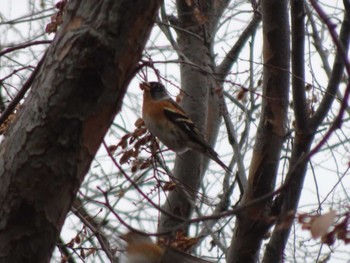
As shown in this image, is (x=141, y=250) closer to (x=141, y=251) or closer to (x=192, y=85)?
(x=141, y=251)

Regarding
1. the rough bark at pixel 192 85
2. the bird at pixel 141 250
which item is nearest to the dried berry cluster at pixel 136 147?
the rough bark at pixel 192 85

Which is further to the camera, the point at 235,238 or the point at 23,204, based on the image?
the point at 235,238

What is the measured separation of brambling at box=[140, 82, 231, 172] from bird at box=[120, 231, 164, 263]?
237 centimetres

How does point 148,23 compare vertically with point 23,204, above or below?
above

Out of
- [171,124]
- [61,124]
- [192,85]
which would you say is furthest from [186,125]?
[61,124]

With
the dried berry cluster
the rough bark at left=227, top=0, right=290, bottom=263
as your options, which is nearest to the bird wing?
the dried berry cluster

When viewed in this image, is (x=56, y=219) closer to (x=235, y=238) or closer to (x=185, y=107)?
(x=235, y=238)

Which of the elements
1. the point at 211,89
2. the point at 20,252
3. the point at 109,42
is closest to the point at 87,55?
the point at 109,42

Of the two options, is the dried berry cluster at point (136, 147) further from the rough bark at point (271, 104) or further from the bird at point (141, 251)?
the bird at point (141, 251)

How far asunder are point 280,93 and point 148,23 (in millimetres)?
1290

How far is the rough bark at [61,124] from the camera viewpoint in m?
2.00

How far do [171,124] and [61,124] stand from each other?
3.62 meters

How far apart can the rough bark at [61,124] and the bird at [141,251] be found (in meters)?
0.37

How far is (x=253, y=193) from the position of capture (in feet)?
10.2
